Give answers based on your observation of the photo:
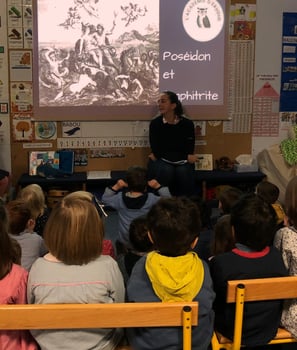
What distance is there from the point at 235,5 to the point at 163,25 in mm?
765

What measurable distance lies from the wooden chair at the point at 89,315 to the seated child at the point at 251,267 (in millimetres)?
301

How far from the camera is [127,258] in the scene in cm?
244

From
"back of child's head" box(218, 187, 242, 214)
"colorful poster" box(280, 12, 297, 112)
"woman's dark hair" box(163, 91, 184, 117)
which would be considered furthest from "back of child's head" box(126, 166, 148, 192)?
"colorful poster" box(280, 12, 297, 112)

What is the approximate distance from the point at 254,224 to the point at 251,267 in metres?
0.15

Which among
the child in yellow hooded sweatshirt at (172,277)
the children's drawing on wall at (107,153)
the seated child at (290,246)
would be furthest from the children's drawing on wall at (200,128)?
the child in yellow hooded sweatshirt at (172,277)


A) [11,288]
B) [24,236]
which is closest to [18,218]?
[24,236]

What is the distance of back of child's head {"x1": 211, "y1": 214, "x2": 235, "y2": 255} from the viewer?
2.04 metres

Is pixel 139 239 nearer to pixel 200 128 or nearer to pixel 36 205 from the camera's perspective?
pixel 36 205

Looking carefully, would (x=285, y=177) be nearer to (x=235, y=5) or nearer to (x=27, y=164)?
(x=235, y=5)

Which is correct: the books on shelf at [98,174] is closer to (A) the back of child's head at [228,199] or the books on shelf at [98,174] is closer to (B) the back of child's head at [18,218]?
(A) the back of child's head at [228,199]

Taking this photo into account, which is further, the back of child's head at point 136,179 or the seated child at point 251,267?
the back of child's head at point 136,179

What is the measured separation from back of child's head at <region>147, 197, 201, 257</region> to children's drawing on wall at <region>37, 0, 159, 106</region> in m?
3.39

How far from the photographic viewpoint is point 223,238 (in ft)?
6.78

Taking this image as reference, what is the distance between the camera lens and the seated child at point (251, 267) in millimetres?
1667
